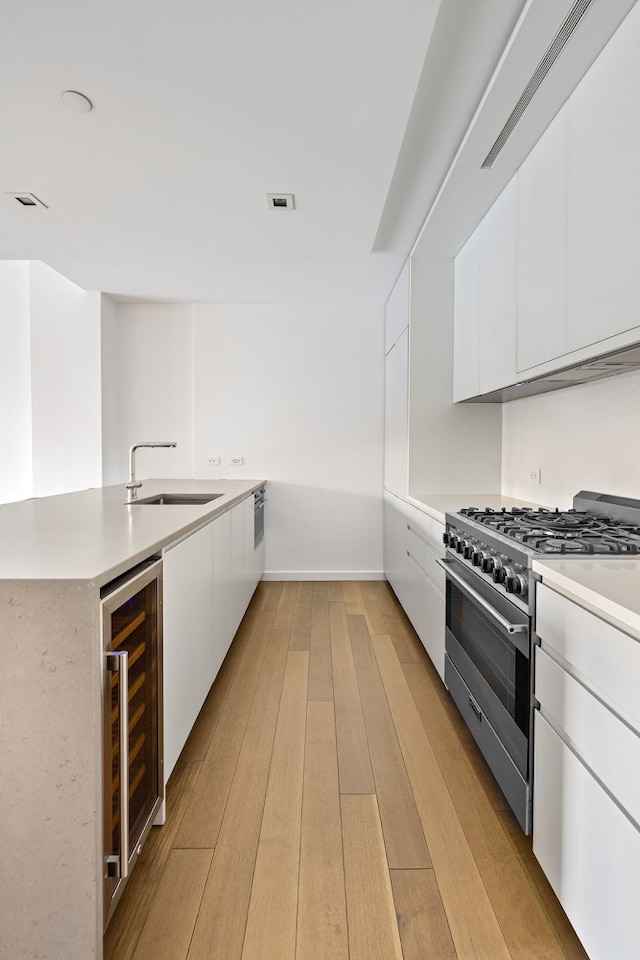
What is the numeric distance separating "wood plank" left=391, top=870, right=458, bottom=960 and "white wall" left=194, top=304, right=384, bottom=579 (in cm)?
354

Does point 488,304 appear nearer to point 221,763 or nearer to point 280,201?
point 280,201

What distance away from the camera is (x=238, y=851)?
1.61 m

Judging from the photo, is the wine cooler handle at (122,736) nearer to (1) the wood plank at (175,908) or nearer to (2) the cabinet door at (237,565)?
(1) the wood plank at (175,908)

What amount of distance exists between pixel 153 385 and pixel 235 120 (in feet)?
10.2

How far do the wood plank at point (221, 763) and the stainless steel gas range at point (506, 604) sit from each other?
92cm

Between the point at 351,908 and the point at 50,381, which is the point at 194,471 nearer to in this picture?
the point at 50,381

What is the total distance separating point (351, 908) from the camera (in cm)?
141

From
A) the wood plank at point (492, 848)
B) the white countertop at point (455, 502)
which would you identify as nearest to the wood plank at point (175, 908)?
the wood plank at point (492, 848)

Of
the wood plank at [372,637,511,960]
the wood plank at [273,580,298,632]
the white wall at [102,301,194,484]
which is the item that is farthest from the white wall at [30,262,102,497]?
the wood plank at [372,637,511,960]

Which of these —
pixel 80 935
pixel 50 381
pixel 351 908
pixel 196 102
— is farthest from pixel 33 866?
pixel 50 381

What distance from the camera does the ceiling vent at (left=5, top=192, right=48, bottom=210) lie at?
2826 mm

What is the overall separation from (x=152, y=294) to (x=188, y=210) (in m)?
1.83

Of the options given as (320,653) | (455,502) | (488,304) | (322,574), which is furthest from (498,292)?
(322,574)

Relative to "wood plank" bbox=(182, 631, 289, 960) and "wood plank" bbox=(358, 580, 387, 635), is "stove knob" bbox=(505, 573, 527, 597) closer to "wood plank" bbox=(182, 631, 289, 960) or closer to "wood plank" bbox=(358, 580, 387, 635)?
"wood plank" bbox=(182, 631, 289, 960)
